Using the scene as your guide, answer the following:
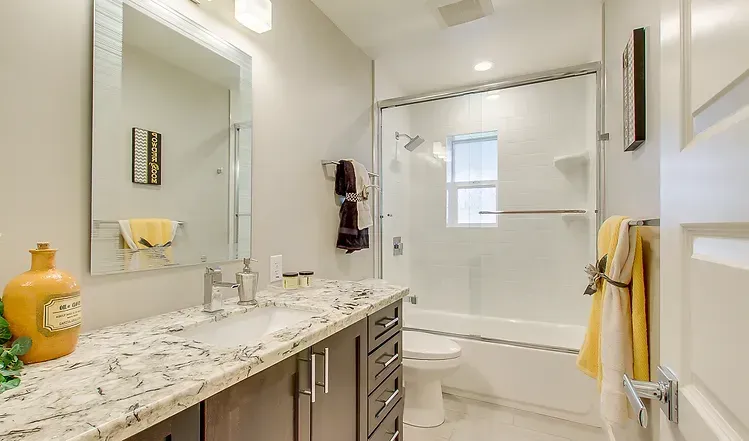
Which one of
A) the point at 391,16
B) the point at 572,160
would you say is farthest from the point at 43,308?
the point at 572,160

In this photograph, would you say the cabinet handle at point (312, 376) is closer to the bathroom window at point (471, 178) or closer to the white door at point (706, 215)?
the white door at point (706, 215)

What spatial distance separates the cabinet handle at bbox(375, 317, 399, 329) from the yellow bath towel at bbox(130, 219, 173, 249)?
2.78 feet

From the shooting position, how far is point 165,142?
1.27 m

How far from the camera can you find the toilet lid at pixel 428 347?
7.01 feet

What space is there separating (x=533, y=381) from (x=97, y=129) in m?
2.57

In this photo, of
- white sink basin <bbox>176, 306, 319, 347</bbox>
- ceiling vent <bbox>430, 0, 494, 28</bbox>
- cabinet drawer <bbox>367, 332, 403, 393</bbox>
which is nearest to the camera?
white sink basin <bbox>176, 306, 319, 347</bbox>

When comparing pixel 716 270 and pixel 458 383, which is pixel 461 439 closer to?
pixel 458 383

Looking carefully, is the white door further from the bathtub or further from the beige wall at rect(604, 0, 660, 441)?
the bathtub

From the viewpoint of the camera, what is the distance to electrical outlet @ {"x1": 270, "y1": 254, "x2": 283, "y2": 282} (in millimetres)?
1688

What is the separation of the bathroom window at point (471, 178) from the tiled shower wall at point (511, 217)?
0.05m

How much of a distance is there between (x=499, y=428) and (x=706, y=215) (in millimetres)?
2084

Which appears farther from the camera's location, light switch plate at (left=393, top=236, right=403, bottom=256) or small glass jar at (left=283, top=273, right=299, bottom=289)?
light switch plate at (left=393, top=236, right=403, bottom=256)

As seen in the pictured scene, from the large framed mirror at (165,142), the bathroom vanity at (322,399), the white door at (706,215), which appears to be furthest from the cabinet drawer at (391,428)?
the white door at (706,215)

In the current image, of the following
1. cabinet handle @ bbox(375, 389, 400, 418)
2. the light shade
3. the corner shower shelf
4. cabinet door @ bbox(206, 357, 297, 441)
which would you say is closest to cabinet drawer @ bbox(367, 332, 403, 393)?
cabinet handle @ bbox(375, 389, 400, 418)
